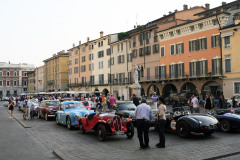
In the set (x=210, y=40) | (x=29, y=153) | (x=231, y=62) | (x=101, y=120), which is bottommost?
(x=29, y=153)

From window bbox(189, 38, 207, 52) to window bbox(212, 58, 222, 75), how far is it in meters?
2.58

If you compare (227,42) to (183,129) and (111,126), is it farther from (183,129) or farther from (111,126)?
(111,126)

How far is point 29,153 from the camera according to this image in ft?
30.8

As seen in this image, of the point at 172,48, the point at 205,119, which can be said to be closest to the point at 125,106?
the point at 205,119

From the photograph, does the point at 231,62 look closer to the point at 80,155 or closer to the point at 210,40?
the point at 210,40

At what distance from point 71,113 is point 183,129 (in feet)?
21.7

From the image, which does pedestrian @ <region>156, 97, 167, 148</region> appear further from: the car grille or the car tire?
the car tire

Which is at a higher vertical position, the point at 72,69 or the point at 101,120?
the point at 72,69

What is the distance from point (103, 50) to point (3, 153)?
54.1m

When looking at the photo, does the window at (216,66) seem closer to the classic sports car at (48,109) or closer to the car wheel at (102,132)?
the classic sports car at (48,109)

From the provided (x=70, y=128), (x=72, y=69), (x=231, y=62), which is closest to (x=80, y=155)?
(x=70, y=128)

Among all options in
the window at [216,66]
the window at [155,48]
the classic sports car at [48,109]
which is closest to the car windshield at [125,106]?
the classic sports car at [48,109]

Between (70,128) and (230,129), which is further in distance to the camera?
(70,128)

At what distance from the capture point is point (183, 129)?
11.8 m
